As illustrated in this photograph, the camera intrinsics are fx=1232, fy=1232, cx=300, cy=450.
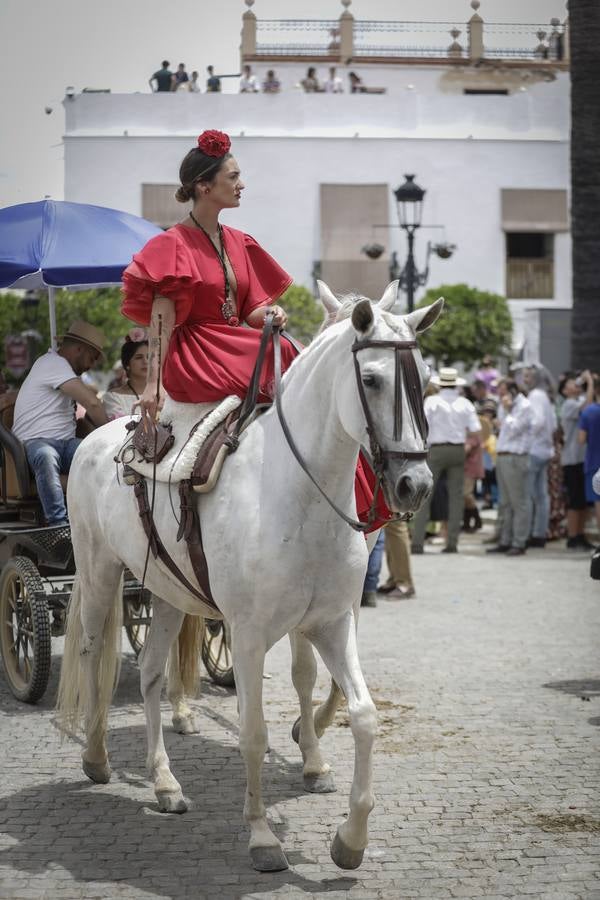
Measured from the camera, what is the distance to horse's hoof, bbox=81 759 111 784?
239 inches

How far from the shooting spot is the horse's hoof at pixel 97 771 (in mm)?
6062

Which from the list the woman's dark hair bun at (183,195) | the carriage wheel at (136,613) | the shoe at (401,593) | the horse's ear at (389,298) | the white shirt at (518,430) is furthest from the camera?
the white shirt at (518,430)

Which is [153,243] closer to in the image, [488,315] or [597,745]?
[597,745]

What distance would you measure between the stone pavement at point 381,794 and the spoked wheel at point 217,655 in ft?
0.35

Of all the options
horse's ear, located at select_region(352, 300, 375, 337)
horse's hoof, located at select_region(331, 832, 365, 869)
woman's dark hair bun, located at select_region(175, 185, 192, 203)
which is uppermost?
woman's dark hair bun, located at select_region(175, 185, 192, 203)

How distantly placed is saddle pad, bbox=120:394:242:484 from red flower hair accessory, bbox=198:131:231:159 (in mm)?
1084

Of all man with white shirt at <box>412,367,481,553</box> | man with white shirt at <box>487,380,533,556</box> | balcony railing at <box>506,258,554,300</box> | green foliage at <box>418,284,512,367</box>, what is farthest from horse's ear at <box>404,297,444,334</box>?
balcony railing at <box>506,258,554,300</box>

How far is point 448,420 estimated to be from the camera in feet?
48.8

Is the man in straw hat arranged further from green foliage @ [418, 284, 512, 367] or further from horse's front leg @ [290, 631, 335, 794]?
green foliage @ [418, 284, 512, 367]

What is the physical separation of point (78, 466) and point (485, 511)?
1580cm

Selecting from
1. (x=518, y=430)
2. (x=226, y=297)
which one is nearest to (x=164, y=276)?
(x=226, y=297)

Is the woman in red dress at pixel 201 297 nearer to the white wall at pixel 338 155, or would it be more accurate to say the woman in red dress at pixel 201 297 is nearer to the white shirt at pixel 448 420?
the white shirt at pixel 448 420

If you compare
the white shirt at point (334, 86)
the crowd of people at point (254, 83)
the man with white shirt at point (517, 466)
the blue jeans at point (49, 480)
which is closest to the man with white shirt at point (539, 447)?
the man with white shirt at point (517, 466)

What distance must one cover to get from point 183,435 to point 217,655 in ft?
10.4
